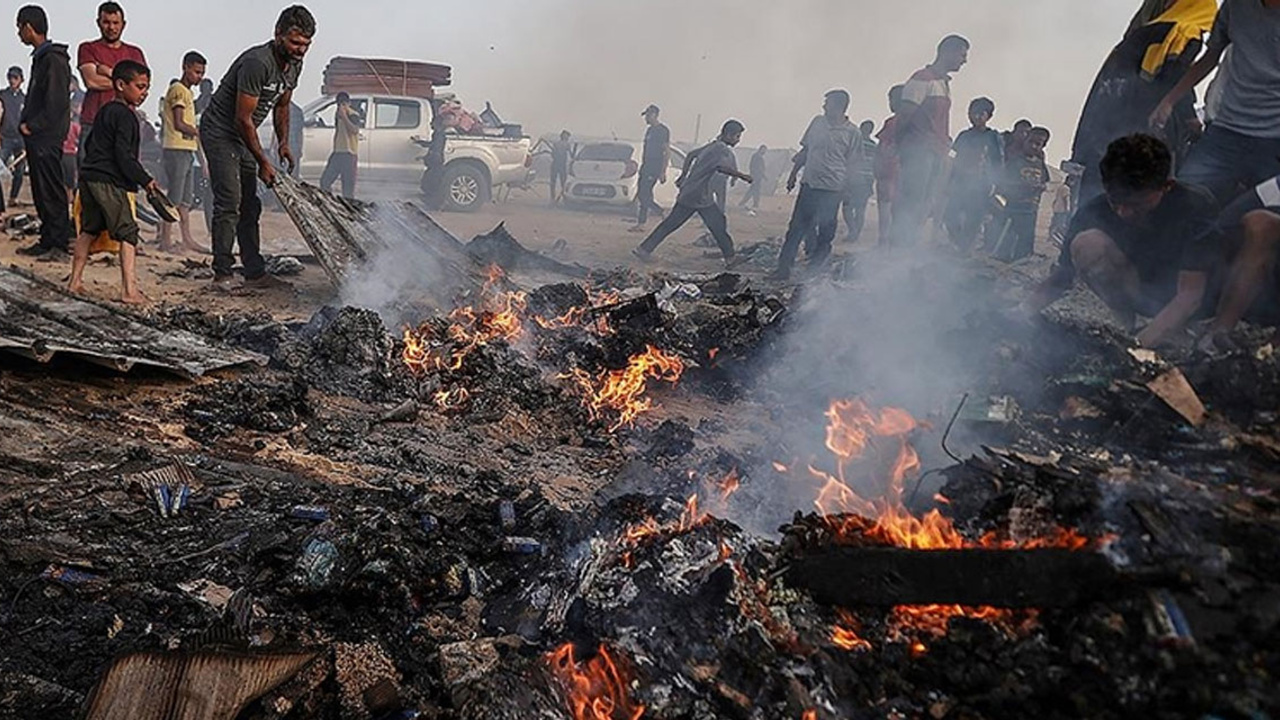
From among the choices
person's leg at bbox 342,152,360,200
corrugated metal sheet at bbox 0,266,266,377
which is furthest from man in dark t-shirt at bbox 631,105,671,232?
corrugated metal sheet at bbox 0,266,266,377

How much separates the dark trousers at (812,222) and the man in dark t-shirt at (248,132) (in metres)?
6.08

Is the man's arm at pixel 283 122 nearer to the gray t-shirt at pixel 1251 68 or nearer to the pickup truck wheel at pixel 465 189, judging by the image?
the gray t-shirt at pixel 1251 68

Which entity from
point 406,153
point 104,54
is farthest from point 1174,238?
point 406,153

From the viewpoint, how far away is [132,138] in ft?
21.1

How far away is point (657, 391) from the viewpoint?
6.00 metres

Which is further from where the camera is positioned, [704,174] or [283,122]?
[704,174]

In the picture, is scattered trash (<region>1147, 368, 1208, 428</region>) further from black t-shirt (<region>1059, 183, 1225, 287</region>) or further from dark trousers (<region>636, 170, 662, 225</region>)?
dark trousers (<region>636, 170, 662, 225</region>)

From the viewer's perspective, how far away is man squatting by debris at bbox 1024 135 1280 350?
422 centimetres

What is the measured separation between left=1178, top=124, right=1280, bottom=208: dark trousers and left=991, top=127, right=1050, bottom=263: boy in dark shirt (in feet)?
18.5

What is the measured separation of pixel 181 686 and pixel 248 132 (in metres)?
5.73

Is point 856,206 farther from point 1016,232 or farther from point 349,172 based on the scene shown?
point 349,172

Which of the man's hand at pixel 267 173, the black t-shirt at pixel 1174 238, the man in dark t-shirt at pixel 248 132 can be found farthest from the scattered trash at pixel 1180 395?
the man's hand at pixel 267 173

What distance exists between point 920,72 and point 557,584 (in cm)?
988

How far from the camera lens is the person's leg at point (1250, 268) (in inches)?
166
